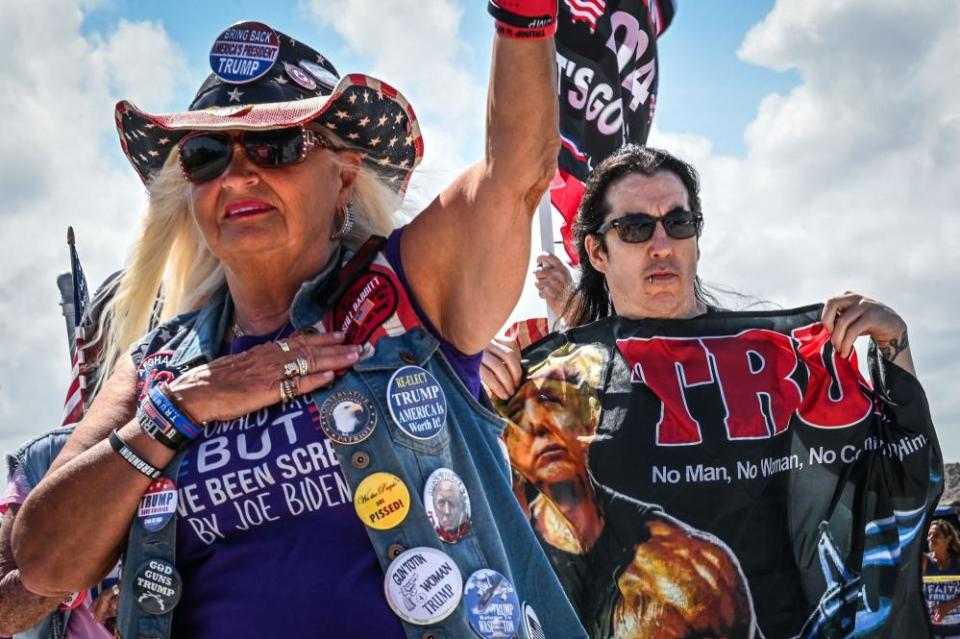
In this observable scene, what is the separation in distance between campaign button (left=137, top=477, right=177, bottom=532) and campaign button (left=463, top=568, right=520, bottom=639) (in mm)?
593

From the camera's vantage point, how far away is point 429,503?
2145mm

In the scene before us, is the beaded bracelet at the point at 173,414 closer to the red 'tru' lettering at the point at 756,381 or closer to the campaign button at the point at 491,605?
the campaign button at the point at 491,605

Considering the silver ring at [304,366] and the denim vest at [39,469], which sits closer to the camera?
the silver ring at [304,366]

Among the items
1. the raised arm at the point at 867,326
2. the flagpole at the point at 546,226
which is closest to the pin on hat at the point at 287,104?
the raised arm at the point at 867,326

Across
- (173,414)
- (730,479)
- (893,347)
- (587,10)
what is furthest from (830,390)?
(587,10)

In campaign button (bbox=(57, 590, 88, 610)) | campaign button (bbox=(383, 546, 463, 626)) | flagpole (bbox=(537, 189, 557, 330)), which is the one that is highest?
flagpole (bbox=(537, 189, 557, 330))

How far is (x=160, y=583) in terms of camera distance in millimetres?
2225

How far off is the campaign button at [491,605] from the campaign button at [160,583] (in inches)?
22.5

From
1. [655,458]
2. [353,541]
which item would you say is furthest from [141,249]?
[655,458]

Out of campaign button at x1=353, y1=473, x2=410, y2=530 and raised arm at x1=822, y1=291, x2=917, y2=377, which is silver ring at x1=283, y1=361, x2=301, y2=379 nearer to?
campaign button at x1=353, y1=473, x2=410, y2=530

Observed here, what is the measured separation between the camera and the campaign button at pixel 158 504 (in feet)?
7.27

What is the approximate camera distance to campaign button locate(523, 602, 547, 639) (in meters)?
2.18

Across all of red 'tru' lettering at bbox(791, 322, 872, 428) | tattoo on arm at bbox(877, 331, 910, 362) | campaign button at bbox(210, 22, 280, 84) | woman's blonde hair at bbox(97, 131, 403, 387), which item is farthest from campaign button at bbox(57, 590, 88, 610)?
tattoo on arm at bbox(877, 331, 910, 362)

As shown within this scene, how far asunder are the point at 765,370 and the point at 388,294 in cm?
219
